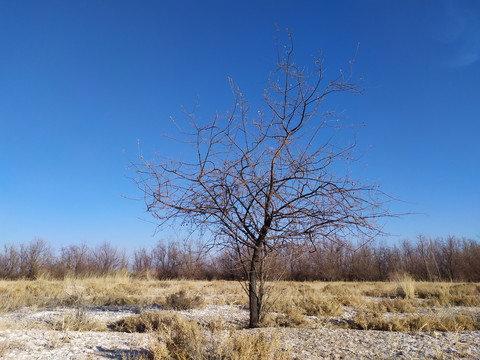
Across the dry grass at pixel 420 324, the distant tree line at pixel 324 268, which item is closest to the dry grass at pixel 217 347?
the dry grass at pixel 420 324

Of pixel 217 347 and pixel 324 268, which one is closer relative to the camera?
pixel 217 347

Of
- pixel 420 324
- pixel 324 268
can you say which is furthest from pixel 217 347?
pixel 324 268

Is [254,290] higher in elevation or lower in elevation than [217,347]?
higher

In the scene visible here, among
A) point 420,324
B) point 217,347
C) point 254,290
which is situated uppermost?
point 254,290

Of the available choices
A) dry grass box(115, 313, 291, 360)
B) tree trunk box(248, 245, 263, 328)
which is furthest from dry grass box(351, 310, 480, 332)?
dry grass box(115, 313, 291, 360)

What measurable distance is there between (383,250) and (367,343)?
34.7m

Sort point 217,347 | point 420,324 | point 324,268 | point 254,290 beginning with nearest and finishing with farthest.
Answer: point 217,347, point 254,290, point 420,324, point 324,268

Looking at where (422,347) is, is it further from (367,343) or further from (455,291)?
(455,291)

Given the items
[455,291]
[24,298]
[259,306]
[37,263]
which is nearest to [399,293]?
[455,291]

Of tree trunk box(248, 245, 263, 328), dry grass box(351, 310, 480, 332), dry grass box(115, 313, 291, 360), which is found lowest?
dry grass box(351, 310, 480, 332)

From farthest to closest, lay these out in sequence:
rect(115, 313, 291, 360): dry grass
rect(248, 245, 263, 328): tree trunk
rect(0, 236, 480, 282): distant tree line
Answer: rect(0, 236, 480, 282): distant tree line < rect(248, 245, 263, 328): tree trunk < rect(115, 313, 291, 360): dry grass

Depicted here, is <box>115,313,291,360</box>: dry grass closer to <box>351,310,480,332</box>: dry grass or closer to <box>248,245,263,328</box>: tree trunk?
<box>248,245,263,328</box>: tree trunk

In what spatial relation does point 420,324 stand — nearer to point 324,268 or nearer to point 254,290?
point 254,290

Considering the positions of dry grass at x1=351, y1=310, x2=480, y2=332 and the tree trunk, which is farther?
dry grass at x1=351, y1=310, x2=480, y2=332
